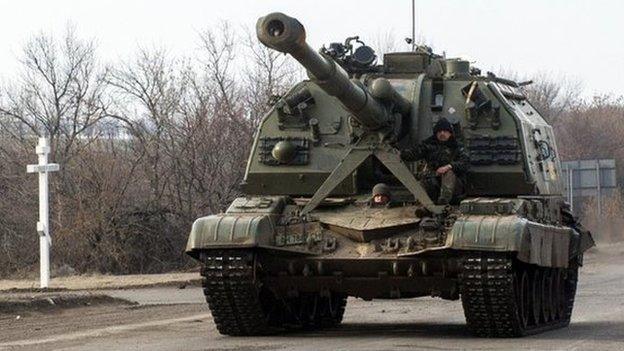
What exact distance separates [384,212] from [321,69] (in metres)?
2.41

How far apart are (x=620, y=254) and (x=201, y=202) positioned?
1479 centimetres

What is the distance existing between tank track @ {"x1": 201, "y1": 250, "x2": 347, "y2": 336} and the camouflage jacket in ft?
5.69

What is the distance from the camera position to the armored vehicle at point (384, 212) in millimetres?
15312

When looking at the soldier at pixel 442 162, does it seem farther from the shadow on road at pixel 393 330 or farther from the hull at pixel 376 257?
the shadow on road at pixel 393 330

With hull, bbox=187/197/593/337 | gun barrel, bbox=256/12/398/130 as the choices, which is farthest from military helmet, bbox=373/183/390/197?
gun barrel, bbox=256/12/398/130

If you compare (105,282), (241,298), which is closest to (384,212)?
(241,298)

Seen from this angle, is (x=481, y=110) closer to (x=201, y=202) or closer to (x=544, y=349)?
(x=544, y=349)

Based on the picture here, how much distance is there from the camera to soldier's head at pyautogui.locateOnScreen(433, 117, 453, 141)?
17.1 metres

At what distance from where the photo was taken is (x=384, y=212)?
54.2 ft

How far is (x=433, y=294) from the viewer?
53.3 ft

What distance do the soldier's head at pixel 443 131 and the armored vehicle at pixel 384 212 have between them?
431mm

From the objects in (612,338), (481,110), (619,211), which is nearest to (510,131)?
(481,110)

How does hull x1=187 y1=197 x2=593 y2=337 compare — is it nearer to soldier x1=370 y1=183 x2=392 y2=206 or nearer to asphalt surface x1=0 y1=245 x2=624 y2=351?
soldier x1=370 y1=183 x2=392 y2=206

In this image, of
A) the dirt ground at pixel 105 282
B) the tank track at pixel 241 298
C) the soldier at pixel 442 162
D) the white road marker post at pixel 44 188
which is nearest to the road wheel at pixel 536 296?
the soldier at pixel 442 162
